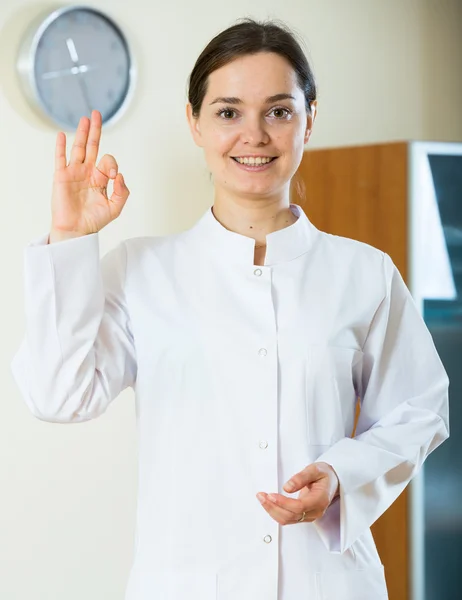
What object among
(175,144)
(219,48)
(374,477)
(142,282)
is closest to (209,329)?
(142,282)

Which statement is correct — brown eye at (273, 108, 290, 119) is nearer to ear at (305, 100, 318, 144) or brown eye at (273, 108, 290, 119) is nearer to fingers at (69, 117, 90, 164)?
ear at (305, 100, 318, 144)

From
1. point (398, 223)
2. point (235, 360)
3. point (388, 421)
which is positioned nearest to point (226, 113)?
point (235, 360)

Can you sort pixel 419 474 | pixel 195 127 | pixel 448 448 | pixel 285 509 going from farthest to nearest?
pixel 448 448, pixel 419 474, pixel 195 127, pixel 285 509

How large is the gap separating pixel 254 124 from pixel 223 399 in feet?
1.52

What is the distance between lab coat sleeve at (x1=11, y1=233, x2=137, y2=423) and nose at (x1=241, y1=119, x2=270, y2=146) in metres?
0.30

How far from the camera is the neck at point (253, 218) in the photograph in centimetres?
179

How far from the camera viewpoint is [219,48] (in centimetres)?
176

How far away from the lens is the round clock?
295 centimetres

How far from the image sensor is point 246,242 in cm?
176

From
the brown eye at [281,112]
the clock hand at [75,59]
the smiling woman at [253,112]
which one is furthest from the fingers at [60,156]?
the clock hand at [75,59]

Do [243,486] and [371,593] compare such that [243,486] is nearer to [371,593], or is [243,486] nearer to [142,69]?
[371,593]

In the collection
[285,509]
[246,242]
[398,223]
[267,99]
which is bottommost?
[285,509]

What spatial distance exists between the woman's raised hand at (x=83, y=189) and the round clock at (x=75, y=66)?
54.2 inches

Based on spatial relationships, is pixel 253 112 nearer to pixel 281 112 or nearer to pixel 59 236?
pixel 281 112
